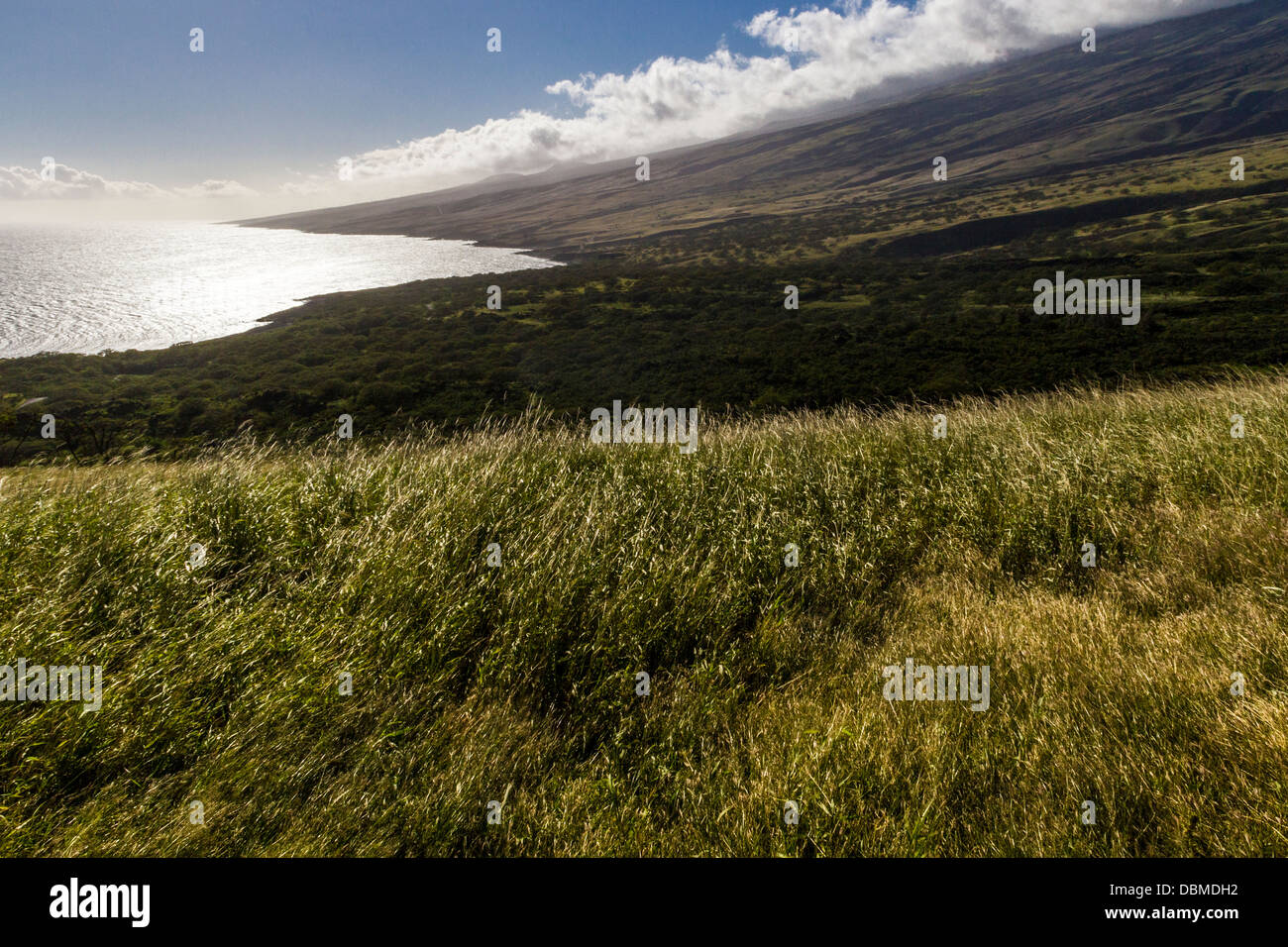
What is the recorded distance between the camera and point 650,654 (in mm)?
3531

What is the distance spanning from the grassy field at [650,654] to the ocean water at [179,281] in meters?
51.0

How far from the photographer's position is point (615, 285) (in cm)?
5444

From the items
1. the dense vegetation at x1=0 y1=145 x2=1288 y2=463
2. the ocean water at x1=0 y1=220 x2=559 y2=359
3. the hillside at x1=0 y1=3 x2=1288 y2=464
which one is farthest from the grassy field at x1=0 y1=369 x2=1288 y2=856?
the ocean water at x1=0 y1=220 x2=559 y2=359

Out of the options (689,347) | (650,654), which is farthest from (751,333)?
(650,654)

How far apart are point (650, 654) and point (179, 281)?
100232 mm

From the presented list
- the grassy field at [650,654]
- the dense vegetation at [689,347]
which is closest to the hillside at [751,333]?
the dense vegetation at [689,347]

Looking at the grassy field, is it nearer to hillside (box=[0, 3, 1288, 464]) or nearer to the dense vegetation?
hillside (box=[0, 3, 1288, 464])

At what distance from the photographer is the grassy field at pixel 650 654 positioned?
2.28m

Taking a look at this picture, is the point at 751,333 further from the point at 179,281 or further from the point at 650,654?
the point at 179,281

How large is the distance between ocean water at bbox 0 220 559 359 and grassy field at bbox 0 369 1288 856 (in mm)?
51002

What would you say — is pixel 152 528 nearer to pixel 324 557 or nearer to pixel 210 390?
pixel 324 557

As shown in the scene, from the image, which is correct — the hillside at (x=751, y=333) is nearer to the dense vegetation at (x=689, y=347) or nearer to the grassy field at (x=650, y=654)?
the dense vegetation at (x=689, y=347)
